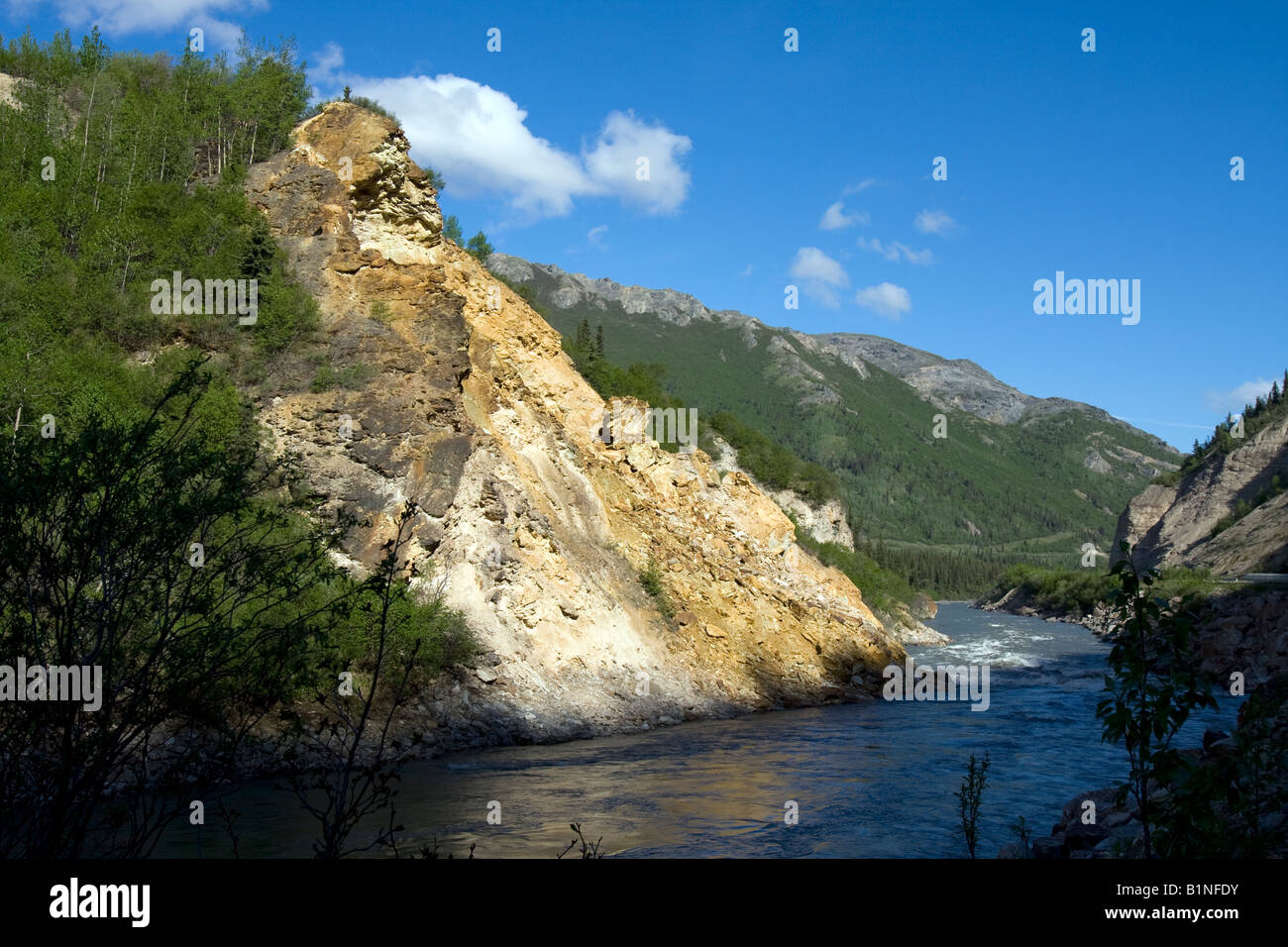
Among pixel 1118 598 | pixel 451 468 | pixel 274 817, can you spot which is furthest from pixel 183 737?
pixel 1118 598

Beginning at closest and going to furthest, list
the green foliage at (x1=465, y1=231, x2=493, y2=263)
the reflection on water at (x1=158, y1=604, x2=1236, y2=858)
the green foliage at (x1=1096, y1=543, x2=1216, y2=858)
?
the green foliage at (x1=1096, y1=543, x2=1216, y2=858)
the reflection on water at (x1=158, y1=604, x2=1236, y2=858)
the green foliage at (x1=465, y1=231, x2=493, y2=263)

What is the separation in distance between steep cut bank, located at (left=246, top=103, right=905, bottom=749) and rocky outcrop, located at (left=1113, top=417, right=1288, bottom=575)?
54.1 m

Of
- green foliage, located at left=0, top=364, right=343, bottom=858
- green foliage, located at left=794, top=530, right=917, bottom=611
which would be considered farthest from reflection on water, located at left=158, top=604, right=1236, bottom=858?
green foliage, located at left=794, top=530, right=917, bottom=611

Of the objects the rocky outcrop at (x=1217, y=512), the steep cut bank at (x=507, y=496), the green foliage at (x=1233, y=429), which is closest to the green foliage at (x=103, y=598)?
the steep cut bank at (x=507, y=496)

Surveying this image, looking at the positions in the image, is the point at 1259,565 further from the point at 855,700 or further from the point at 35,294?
the point at 35,294

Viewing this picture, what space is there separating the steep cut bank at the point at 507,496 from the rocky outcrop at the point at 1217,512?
5410 cm

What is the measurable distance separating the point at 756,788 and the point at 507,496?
1390 centimetres

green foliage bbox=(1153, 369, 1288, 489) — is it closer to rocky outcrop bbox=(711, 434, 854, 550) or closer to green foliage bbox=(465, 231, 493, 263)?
rocky outcrop bbox=(711, 434, 854, 550)

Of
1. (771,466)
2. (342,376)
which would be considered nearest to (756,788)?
(342,376)

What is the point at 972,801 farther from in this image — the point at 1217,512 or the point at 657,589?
the point at 1217,512

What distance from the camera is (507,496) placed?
95.7 feet

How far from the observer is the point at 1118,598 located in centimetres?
607

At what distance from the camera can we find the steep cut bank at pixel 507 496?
2695cm

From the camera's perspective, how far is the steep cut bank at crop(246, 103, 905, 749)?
27.0 m
